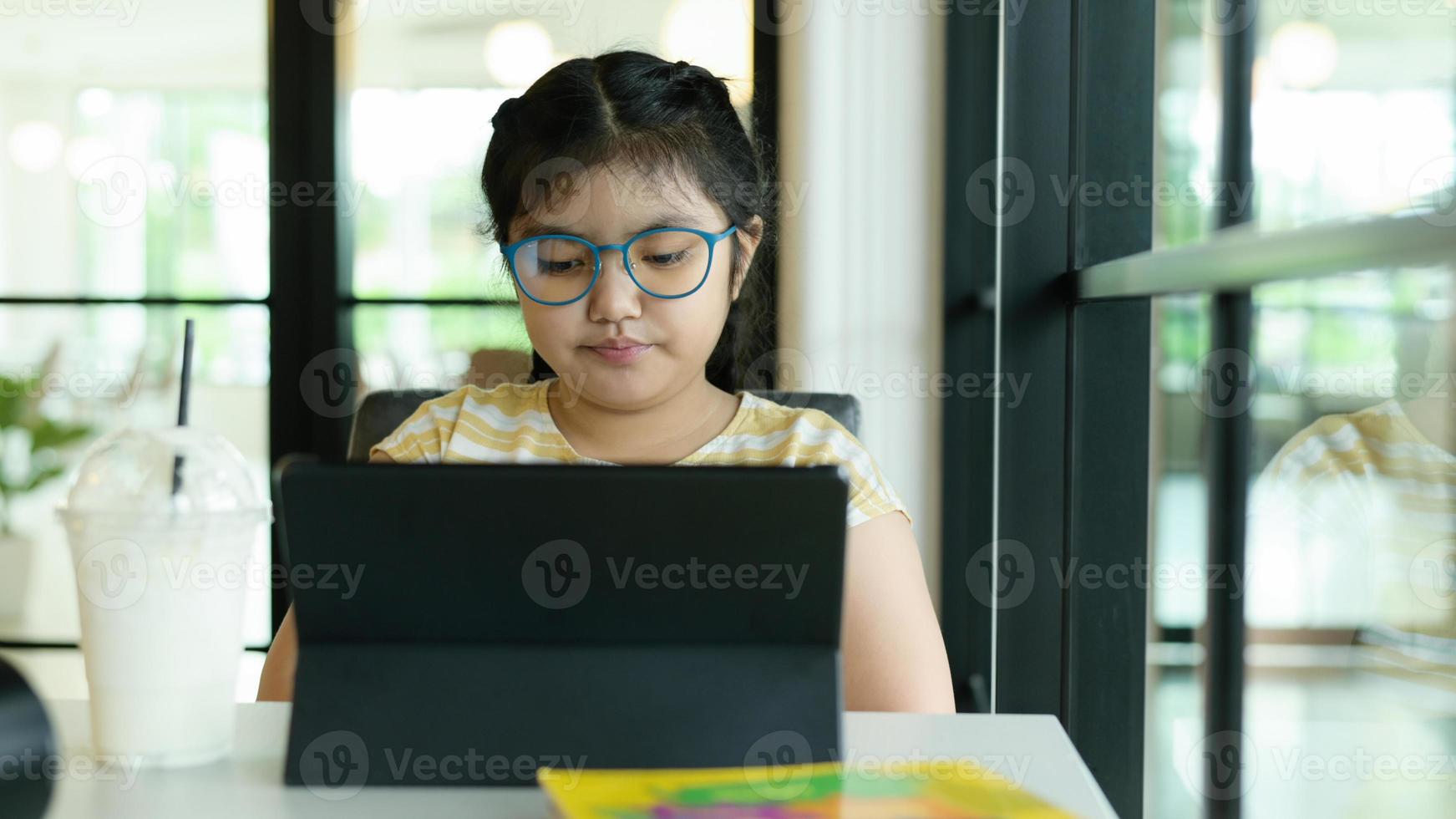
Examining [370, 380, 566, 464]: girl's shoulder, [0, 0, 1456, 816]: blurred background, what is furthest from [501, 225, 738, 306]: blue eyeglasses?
[0, 0, 1456, 816]: blurred background

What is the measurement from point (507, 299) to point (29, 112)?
2.21 meters

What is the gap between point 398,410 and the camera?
150 cm

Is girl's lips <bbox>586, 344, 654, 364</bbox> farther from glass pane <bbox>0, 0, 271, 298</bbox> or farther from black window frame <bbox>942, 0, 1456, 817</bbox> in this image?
glass pane <bbox>0, 0, 271, 298</bbox>

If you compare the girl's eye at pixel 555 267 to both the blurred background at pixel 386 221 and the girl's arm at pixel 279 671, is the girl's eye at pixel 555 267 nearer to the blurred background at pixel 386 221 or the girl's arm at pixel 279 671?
the girl's arm at pixel 279 671

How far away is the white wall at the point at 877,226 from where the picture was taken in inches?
115

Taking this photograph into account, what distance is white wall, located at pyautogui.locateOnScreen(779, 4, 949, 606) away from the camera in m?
2.91

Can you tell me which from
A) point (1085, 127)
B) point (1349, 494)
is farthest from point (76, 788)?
point (1349, 494)

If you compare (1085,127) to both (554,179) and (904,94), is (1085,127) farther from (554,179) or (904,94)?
(904,94)

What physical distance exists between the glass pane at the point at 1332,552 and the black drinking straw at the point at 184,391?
0.83 metres

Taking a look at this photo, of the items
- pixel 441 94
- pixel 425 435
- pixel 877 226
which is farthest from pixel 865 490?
pixel 441 94

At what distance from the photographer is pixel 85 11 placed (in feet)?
10.7

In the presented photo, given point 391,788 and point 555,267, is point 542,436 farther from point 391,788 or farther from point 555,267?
point 391,788

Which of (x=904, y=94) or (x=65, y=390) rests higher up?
(x=904, y=94)

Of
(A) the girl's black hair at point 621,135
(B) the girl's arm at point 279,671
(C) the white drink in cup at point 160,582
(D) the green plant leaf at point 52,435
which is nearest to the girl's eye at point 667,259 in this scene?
(A) the girl's black hair at point 621,135
